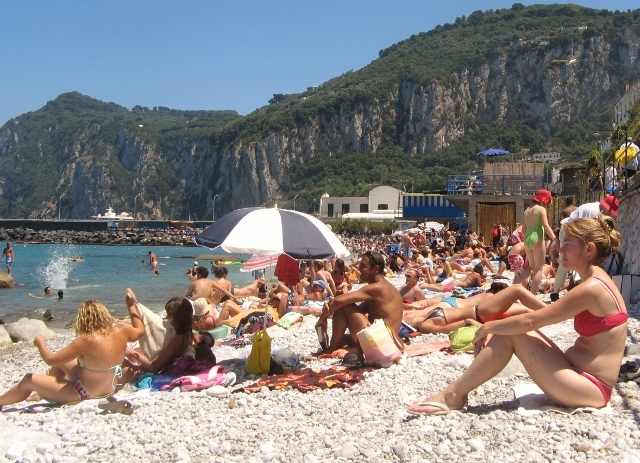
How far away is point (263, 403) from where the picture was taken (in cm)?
512

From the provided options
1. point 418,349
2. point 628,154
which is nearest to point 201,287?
point 418,349

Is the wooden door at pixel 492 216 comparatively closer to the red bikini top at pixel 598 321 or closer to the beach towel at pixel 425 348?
the beach towel at pixel 425 348

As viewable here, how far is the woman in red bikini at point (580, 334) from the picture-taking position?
365 cm

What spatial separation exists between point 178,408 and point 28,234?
337 ft

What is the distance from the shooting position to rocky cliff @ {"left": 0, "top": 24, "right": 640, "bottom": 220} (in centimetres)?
10794

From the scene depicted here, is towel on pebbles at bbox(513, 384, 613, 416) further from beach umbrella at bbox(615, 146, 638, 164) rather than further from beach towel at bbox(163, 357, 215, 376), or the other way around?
beach umbrella at bbox(615, 146, 638, 164)

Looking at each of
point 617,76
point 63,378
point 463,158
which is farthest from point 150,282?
point 617,76

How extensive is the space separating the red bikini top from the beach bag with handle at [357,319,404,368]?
235cm

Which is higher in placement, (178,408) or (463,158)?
(463,158)

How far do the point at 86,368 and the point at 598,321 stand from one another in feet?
13.2

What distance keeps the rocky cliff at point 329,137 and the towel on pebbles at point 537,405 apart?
98.7m

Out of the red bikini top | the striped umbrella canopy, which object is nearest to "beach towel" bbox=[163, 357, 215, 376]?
the striped umbrella canopy

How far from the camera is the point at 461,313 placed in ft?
24.5

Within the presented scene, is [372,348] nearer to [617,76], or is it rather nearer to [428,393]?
[428,393]
